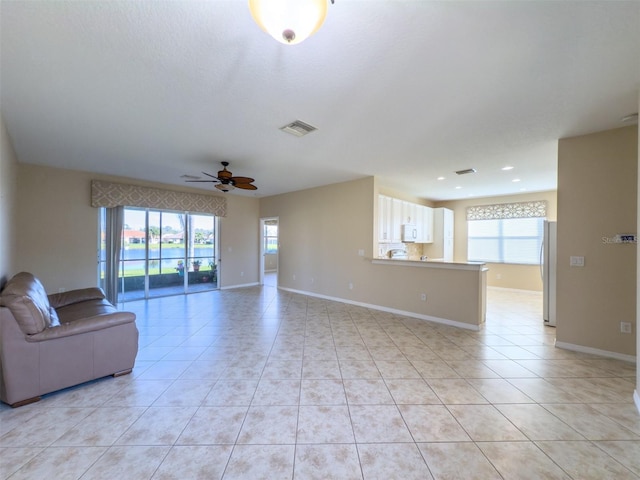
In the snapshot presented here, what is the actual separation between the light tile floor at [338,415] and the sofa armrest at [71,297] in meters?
1.16

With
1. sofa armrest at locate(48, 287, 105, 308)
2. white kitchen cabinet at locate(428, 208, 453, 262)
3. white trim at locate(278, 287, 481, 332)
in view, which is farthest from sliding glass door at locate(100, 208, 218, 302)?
white kitchen cabinet at locate(428, 208, 453, 262)

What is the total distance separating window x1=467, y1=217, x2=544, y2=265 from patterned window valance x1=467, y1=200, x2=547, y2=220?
0.50ft

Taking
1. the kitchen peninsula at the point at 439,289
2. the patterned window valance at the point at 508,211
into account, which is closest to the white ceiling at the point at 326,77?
the kitchen peninsula at the point at 439,289

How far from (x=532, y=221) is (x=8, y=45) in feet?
31.1

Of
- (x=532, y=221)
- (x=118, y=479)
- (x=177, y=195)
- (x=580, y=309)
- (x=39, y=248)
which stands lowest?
(x=118, y=479)

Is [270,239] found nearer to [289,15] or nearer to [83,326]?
[83,326]

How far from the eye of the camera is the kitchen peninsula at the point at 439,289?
13.1 ft

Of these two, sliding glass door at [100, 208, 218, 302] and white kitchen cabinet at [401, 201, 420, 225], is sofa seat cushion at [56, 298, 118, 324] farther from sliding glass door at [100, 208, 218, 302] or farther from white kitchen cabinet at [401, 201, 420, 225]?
white kitchen cabinet at [401, 201, 420, 225]

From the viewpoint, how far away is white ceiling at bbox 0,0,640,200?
1506 millimetres

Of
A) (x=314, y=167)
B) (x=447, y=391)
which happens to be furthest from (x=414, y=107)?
(x=447, y=391)

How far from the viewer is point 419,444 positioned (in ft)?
5.63

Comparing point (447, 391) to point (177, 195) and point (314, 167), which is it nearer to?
point (314, 167)

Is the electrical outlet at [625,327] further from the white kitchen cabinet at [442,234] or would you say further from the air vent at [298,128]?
the white kitchen cabinet at [442,234]

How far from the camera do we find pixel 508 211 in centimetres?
713
